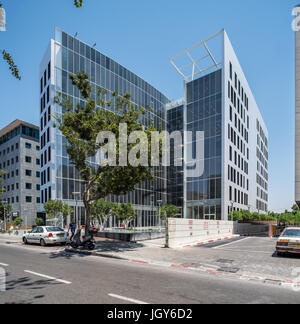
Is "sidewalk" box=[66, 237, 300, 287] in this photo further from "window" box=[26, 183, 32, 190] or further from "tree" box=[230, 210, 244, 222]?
"window" box=[26, 183, 32, 190]

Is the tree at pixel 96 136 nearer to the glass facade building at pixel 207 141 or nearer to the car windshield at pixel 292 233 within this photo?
the car windshield at pixel 292 233

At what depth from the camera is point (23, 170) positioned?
216ft

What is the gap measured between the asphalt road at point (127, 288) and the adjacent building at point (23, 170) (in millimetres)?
59273

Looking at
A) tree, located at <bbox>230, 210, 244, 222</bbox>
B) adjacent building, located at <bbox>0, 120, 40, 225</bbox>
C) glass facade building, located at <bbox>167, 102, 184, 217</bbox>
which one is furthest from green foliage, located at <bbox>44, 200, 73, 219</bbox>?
adjacent building, located at <bbox>0, 120, 40, 225</bbox>

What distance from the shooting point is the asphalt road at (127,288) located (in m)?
6.51

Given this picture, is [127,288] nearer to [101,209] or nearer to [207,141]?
[101,209]

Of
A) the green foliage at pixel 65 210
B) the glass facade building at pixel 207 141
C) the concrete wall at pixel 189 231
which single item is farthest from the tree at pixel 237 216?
the green foliage at pixel 65 210

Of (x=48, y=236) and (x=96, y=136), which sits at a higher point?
(x=96, y=136)

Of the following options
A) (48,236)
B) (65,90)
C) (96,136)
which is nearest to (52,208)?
(65,90)

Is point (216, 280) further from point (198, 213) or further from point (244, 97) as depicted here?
point (244, 97)

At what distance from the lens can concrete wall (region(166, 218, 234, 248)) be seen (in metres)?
18.7

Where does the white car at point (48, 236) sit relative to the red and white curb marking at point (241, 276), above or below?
below

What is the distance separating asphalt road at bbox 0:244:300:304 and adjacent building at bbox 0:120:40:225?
194 ft

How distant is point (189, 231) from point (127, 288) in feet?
49.2
